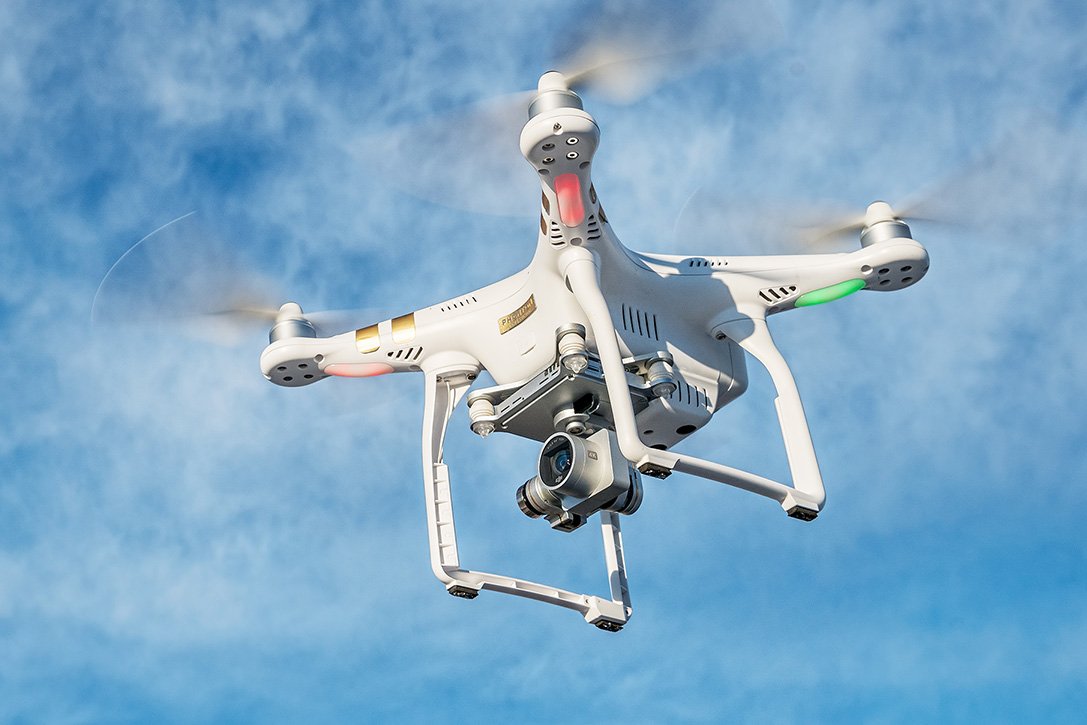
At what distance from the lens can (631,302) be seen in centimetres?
2158

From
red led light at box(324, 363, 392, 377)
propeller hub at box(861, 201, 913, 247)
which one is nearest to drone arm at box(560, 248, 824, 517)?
propeller hub at box(861, 201, 913, 247)

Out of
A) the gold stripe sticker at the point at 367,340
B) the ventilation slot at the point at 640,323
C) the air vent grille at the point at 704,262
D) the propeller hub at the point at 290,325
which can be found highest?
the propeller hub at the point at 290,325

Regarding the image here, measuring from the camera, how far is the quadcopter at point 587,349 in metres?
20.0

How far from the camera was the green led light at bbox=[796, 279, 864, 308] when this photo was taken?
72.2 feet

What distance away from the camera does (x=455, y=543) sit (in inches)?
815

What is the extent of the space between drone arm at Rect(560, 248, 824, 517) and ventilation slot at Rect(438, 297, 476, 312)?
2.23 meters

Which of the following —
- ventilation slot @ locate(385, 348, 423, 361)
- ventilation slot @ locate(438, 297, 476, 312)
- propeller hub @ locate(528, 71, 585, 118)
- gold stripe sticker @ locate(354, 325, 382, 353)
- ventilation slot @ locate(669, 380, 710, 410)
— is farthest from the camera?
gold stripe sticker @ locate(354, 325, 382, 353)

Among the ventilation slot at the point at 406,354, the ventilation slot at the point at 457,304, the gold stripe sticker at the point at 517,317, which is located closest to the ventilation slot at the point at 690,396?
the gold stripe sticker at the point at 517,317

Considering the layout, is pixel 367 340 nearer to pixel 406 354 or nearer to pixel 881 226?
pixel 406 354

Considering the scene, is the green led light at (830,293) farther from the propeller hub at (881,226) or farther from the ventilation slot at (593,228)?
the ventilation slot at (593,228)

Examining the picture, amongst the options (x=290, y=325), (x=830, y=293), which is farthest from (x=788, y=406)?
(x=290, y=325)

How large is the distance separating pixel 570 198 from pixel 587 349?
72.2 inches

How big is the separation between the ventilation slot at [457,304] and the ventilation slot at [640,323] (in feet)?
7.44

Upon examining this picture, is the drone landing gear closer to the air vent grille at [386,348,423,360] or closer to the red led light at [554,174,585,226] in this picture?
the air vent grille at [386,348,423,360]
